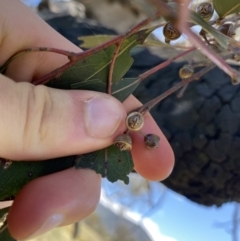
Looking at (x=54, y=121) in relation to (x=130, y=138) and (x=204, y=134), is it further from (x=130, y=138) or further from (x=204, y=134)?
(x=204, y=134)

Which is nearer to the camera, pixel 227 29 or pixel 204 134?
pixel 227 29

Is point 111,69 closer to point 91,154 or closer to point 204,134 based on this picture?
point 91,154

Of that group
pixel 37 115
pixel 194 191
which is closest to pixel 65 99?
pixel 37 115

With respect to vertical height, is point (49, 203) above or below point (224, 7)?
below

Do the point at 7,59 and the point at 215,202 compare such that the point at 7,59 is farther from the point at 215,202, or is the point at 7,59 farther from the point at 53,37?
the point at 215,202

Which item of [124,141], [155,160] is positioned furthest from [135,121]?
[155,160]

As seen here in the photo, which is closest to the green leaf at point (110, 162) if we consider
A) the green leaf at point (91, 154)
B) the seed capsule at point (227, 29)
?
the green leaf at point (91, 154)

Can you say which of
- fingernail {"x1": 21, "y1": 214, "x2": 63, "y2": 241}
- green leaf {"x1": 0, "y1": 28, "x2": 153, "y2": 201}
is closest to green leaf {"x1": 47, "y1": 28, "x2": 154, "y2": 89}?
green leaf {"x1": 0, "y1": 28, "x2": 153, "y2": 201}
